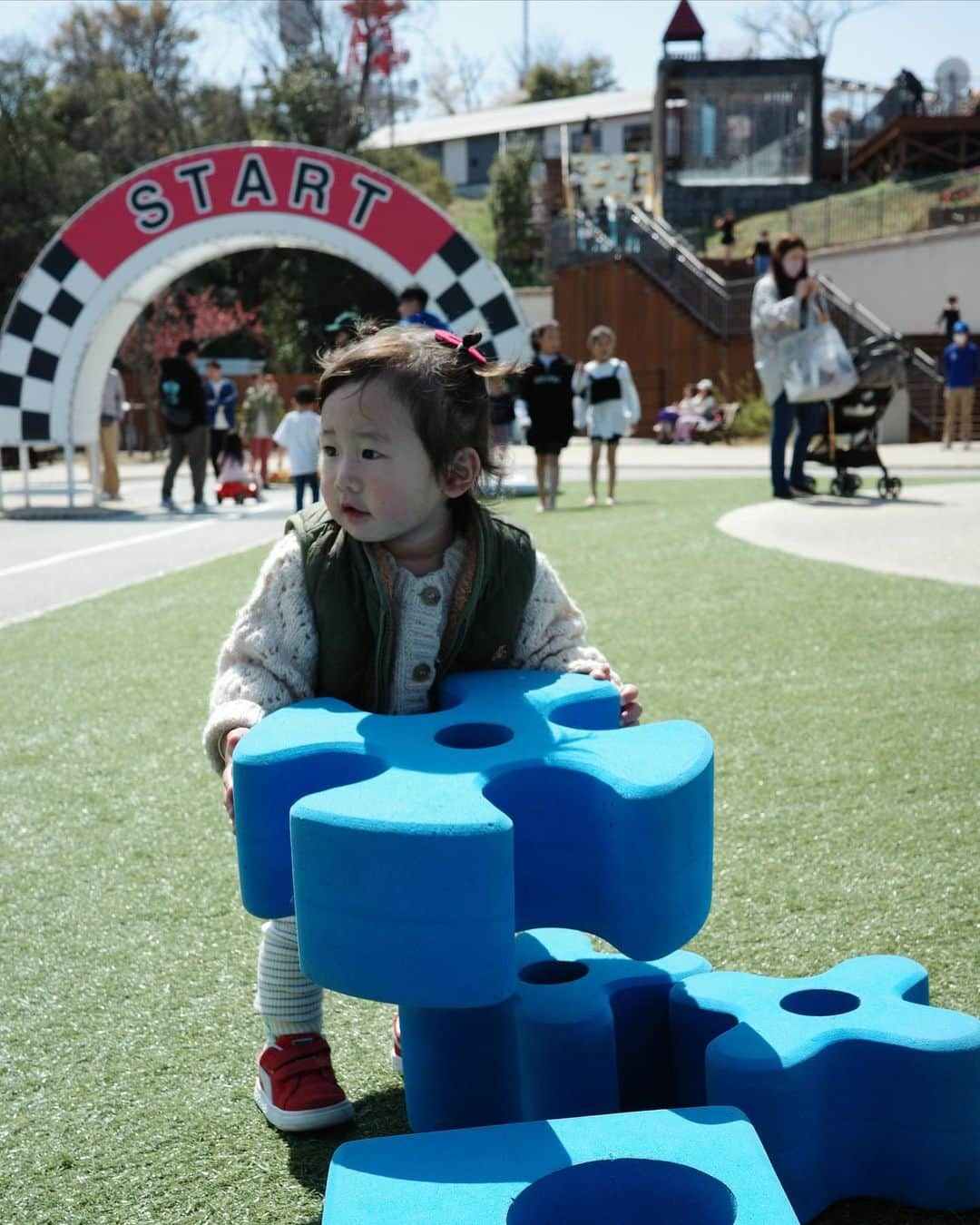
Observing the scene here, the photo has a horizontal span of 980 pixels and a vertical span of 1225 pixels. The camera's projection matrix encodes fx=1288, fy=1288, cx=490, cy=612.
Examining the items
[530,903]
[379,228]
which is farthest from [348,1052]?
[379,228]

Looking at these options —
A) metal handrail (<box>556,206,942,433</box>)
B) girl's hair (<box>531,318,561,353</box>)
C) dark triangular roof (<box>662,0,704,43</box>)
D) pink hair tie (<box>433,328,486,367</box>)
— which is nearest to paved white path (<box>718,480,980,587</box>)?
girl's hair (<box>531,318,561,353</box>)

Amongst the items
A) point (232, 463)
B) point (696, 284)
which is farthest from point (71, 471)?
point (696, 284)

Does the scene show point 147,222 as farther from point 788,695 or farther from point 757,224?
point 757,224

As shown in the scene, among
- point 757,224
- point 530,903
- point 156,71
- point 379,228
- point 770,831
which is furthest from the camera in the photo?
point 156,71

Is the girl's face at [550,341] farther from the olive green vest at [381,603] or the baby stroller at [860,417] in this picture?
the olive green vest at [381,603]

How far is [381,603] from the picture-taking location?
204 cm

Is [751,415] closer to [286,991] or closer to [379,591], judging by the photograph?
[379,591]

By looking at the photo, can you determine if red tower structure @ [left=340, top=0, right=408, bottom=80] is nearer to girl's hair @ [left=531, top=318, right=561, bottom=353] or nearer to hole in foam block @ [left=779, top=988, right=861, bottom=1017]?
girl's hair @ [left=531, top=318, right=561, bottom=353]

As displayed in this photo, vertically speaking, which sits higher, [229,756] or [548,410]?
[548,410]

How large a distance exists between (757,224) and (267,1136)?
33.8 metres

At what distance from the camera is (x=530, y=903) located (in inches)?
64.8

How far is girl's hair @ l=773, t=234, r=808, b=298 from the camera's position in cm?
982

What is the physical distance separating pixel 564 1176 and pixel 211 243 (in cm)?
1228

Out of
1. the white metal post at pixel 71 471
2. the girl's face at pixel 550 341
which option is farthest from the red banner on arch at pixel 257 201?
the white metal post at pixel 71 471
